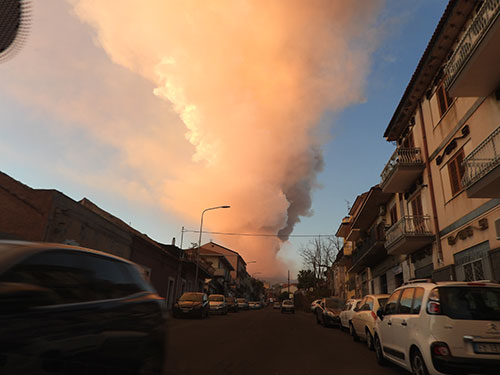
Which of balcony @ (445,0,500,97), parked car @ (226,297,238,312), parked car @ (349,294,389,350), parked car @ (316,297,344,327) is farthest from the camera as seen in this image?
parked car @ (226,297,238,312)

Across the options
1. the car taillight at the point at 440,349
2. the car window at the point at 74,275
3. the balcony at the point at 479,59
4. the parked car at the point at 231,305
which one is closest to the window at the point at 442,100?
the balcony at the point at 479,59

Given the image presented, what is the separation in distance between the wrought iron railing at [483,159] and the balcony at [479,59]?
194 centimetres

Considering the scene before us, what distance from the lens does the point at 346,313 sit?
1538 cm

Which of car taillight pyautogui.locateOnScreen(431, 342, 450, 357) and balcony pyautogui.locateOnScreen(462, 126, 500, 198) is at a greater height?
balcony pyautogui.locateOnScreen(462, 126, 500, 198)

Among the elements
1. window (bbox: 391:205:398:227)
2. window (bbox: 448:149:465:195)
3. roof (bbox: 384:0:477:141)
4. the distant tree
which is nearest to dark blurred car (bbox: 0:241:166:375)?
window (bbox: 448:149:465:195)

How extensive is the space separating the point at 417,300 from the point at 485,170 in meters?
6.02

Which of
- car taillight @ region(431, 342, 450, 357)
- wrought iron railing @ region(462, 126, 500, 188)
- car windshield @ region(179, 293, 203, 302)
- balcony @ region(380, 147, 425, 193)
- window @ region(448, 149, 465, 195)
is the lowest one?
car taillight @ region(431, 342, 450, 357)

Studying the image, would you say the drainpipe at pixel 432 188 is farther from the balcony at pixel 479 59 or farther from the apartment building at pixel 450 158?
the balcony at pixel 479 59

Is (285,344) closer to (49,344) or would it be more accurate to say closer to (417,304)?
(417,304)

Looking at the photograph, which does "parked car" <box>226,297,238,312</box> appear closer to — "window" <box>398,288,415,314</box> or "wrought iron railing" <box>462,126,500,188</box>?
"wrought iron railing" <box>462,126,500,188</box>

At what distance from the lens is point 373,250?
24.4 metres

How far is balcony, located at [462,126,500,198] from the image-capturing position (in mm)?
10109

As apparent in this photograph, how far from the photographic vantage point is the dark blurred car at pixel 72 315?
253cm

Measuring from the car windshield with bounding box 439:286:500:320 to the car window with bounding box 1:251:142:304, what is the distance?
4.64 meters
